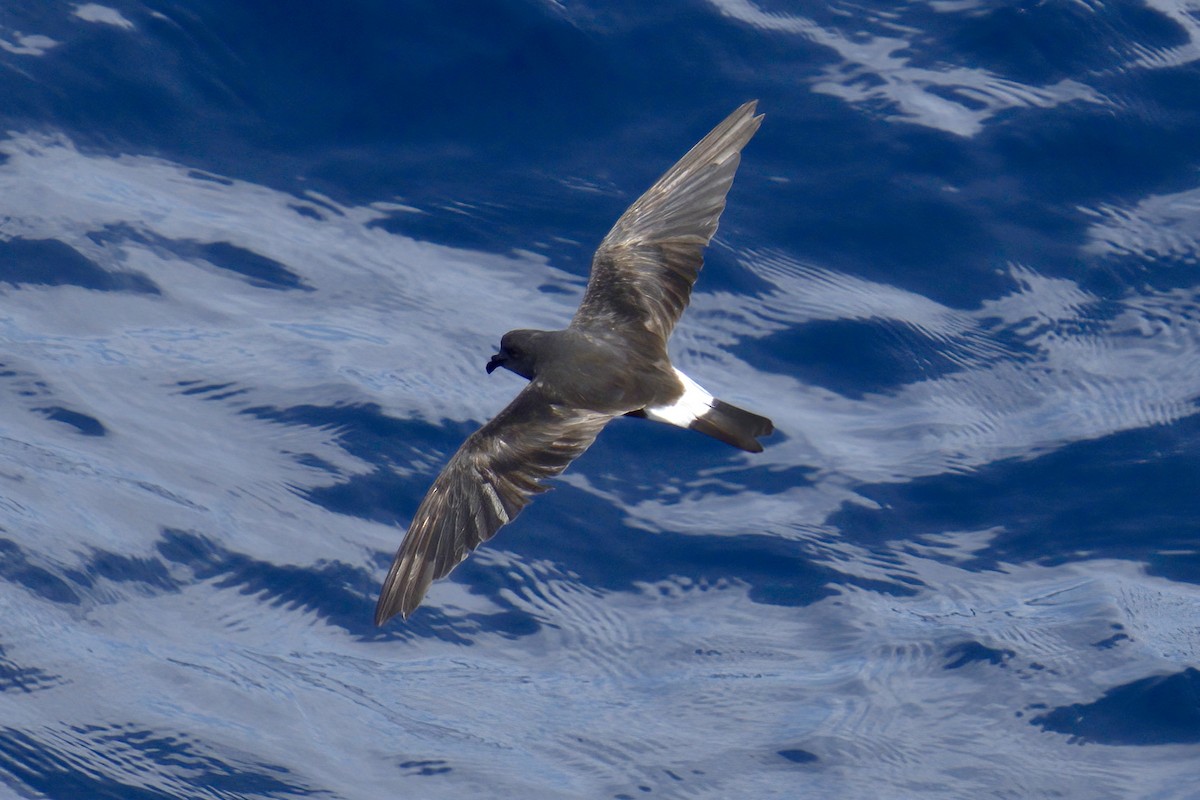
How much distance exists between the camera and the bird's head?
648cm

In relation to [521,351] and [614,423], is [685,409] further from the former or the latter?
[614,423]

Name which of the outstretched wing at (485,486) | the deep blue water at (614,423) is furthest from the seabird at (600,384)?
the deep blue water at (614,423)

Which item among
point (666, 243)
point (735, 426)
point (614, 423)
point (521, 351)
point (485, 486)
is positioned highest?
point (666, 243)

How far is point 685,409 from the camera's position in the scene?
20.7ft

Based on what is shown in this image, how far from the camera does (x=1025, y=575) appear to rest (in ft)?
24.2

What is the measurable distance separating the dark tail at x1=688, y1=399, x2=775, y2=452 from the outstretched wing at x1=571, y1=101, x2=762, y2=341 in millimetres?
768

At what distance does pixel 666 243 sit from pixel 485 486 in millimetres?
1761

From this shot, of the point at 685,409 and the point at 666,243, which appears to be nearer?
the point at 685,409

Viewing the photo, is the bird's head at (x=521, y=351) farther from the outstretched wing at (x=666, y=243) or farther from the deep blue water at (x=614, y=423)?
the deep blue water at (x=614, y=423)

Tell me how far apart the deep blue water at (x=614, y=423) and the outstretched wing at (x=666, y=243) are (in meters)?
0.97

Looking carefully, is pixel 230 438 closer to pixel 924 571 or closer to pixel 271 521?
pixel 271 521

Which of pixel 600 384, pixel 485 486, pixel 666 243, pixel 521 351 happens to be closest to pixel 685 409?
pixel 600 384

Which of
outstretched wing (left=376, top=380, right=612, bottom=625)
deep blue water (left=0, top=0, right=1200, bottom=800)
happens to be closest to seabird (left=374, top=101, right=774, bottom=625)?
outstretched wing (left=376, top=380, right=612, bottom=625)

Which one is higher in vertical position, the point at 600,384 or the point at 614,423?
the point at 600,384
